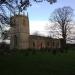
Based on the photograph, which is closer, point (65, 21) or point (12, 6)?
point (12, 6)

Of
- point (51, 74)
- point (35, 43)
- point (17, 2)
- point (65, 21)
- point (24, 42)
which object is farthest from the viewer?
point (35, 43)

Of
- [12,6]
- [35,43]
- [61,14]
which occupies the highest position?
[61,14]

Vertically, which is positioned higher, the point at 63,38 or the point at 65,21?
the point at 65,21

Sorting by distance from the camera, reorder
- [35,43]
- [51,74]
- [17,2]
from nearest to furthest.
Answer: [51,74]
[17,2]
[35,43]

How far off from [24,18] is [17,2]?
55.4m

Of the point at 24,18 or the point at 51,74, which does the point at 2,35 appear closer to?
the point at 51,74

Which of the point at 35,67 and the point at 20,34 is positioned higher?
the point at 20,34

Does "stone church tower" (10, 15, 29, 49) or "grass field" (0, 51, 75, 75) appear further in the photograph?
"stone church tower" (10, 15, 29, 49)

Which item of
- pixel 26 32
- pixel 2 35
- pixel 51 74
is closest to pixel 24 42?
pixel 26 32

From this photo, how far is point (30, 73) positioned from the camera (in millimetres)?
13578

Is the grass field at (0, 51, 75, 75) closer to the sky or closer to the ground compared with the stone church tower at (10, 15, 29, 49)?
closer to the ground

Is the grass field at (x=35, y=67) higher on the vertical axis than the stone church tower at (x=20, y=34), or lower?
lower

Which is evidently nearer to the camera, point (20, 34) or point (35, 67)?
point (35, 67)

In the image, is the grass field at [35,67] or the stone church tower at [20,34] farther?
the stone church tower at [20,34]
